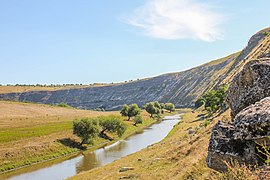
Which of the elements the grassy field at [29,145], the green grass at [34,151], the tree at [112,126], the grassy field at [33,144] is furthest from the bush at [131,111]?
the grassy field at [29,145]

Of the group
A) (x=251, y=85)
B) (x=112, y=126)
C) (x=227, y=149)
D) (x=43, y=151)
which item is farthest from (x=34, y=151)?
(x=227, y=149)

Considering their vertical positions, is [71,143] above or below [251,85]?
below

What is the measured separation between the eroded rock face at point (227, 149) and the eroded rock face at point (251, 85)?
2.62 m

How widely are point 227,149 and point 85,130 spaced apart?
6470 cm

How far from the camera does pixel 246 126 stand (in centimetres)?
897

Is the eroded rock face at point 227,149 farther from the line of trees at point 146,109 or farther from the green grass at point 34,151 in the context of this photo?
the line of trees at point 146,109

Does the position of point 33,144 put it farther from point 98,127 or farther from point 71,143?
point 98,127

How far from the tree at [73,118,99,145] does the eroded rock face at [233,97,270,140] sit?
64.7 m

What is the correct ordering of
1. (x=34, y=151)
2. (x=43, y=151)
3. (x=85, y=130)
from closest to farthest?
1. (x=34, y=151)
2. (x=43, y=151)
3. (x=85, y=130)

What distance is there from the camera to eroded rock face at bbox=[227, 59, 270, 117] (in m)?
12.2

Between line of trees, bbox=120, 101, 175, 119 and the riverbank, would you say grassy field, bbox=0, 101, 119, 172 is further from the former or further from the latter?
line of trees, bbox=120, 101, 175, 119

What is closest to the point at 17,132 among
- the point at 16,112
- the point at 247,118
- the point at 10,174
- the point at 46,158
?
the point at 46,158

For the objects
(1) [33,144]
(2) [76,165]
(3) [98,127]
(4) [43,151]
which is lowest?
(2) [76,165]

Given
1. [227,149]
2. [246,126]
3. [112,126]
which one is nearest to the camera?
[246,126]
